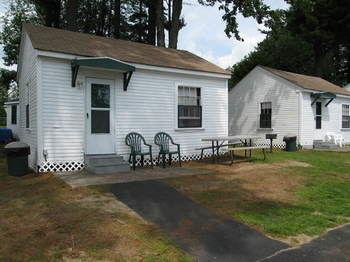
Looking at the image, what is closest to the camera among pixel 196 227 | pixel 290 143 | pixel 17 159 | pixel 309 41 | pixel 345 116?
pixel 196 227

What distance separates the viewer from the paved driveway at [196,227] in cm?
528

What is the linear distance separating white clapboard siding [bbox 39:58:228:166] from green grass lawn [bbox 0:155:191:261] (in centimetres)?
272

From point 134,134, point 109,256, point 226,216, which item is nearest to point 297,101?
point 134,134

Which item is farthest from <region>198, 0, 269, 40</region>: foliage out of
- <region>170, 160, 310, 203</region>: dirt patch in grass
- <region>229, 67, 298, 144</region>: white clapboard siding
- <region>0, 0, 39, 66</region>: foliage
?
<region>0, 0, 39, 66</region>: foliage

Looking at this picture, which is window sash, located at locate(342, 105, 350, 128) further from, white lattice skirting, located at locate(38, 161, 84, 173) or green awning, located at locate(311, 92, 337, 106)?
white lattice skirting, located at locate(38, 161, 84, 173)

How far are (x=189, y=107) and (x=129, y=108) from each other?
96.5 inches

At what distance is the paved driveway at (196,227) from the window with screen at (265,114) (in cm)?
1355

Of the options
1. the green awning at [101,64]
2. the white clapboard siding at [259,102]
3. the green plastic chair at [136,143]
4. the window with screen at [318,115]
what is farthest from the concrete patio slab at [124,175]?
the window with screen at [318,115]

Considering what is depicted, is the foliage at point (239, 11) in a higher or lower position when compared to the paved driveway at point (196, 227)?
higher

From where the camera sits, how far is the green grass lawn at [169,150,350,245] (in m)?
6.57

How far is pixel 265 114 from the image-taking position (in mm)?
20922

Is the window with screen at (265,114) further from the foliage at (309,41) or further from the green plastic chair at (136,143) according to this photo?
the foliage at (309,41)

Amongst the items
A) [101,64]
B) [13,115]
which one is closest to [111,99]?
[101,64]

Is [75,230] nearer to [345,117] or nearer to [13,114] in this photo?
[345,117]
